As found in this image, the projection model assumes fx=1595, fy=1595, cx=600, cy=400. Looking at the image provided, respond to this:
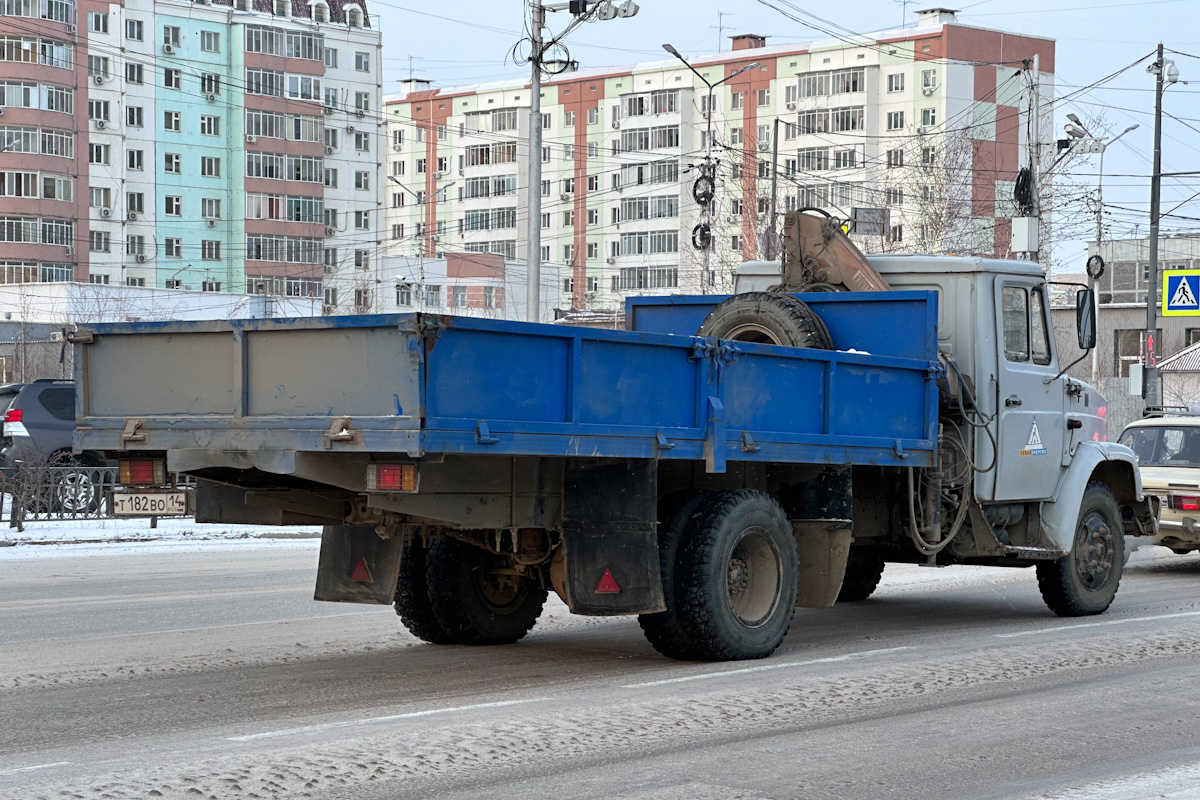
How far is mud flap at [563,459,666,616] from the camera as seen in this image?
891 cm

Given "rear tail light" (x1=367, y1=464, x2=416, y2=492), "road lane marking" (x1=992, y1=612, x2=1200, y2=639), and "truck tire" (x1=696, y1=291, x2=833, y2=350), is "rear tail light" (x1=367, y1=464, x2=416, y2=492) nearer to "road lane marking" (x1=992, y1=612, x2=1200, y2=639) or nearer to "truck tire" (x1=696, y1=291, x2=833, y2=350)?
"truck tire" (x1=696, y1=291, x2=833, y2=350)

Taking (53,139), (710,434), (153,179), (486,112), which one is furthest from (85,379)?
(486,112)

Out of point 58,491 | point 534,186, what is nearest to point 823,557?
point 58,491

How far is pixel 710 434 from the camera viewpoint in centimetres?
905

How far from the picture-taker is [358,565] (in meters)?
9.39

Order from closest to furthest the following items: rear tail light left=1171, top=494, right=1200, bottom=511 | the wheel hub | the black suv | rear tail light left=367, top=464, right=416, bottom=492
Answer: rear tail light left=367, top=464, right=416, bottom=492 < the wheel hub < rear tail light left=1171, top=494, right=1200, bottom=511 < the black suv

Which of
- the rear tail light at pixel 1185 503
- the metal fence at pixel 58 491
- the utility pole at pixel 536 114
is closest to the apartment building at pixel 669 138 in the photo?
the utility pole at pixel 536 114

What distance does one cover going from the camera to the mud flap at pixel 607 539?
891cm

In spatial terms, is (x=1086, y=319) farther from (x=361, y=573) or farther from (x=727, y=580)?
(x=361, y=573)

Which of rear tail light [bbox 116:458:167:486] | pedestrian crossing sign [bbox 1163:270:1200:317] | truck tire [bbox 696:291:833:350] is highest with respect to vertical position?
pedestrian crossing sign [bbox 1163:270:1200:317]

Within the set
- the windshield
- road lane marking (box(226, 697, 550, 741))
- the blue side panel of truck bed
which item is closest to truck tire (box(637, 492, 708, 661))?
the blue side panel of truck bed

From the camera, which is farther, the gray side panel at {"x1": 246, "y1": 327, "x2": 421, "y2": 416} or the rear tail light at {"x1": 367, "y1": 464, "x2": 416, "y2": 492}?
the rear tail light at {"x1": 367, "y1": 464, "x2": 416, "y2": 492}

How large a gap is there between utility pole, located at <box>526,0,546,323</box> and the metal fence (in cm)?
698

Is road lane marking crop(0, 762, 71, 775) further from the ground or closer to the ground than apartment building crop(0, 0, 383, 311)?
closer to the ground
